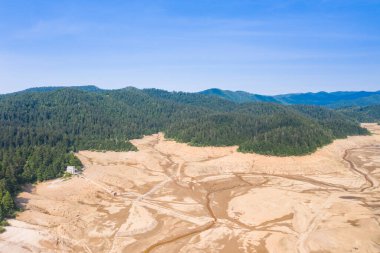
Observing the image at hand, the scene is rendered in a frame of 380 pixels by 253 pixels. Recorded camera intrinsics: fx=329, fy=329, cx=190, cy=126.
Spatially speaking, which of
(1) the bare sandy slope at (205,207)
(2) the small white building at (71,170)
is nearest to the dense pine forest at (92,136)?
(2) the small white building at (71,170)

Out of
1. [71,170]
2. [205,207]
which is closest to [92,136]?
[71,170]

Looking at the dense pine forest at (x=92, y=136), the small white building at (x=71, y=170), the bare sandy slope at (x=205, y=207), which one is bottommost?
the bare sandy slope at (x=205, y=207)

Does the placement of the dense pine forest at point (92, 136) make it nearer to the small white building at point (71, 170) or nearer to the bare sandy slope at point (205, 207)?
the small white building at point (71, 170)

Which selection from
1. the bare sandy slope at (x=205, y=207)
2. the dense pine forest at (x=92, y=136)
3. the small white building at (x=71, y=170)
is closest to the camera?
the bare sandy slope at (x=205, y=207)

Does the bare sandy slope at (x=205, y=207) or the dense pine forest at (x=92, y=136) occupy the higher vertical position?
the dense pine forest at (x=92, y=136)

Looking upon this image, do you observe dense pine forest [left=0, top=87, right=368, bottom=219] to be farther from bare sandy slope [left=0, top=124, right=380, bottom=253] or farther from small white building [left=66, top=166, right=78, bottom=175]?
bare sandy slope [left=0, top=124, right=380, bottom=253]

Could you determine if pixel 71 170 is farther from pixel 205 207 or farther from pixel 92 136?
pixel 92 136

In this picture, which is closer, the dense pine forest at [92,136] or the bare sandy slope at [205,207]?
the bare sandy slope at [205,207]

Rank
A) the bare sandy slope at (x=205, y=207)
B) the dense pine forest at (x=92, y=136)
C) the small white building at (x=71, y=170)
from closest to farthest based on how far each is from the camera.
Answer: the bare sandy slope at (x=205, y=207), the dense pine forest at (x=92, y=136), the small white building at (x=71, y=170)
